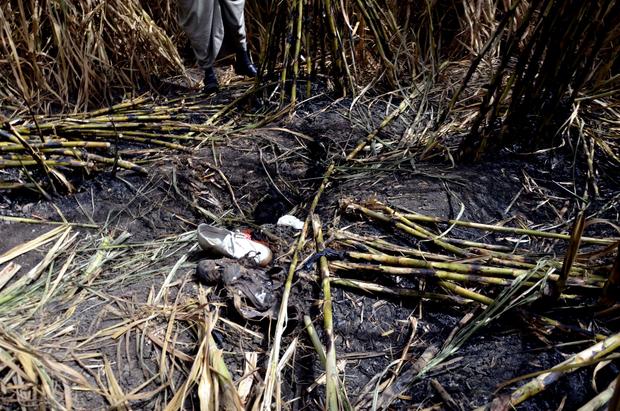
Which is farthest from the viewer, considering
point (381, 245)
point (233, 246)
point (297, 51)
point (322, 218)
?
point (297, 51)

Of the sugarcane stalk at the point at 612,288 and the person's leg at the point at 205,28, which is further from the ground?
the person's leg at the point at 205,28

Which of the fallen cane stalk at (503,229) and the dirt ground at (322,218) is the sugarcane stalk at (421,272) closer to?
the dirt ground at (322,218)

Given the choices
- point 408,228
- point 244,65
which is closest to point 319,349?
point 408,228

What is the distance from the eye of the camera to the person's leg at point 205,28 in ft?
10.2

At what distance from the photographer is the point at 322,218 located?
2041 mm

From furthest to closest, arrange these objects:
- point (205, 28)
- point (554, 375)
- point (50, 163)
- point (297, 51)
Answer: point (205, 28), point (297, 51), point (50, 163), point (554, 375)

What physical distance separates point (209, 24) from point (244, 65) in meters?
0.36

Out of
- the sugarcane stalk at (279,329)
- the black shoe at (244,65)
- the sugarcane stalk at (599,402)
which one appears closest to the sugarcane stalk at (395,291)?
the sugarcane stalk at (279,329)

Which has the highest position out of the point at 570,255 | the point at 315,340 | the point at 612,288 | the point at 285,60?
the point at 285,60

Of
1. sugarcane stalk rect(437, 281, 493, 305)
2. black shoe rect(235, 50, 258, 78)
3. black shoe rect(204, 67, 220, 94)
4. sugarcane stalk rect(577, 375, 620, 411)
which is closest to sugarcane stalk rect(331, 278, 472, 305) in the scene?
sugarcane stalk rect(437, 281, 493, 305)

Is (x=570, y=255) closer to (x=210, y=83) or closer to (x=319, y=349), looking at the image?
(x=319, y=349)

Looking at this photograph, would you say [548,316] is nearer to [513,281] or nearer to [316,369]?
[513,281]

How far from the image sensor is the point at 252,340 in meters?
1.67

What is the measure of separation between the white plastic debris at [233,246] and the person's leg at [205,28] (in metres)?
1.58
